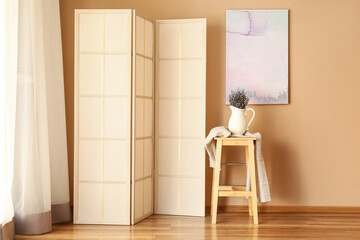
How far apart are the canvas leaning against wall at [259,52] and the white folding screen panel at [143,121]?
31.2 inches

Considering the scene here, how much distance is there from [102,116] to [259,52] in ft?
5.21

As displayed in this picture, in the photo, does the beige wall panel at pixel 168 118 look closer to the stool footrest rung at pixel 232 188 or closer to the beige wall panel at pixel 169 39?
the beige wall panel at pixel 169 39

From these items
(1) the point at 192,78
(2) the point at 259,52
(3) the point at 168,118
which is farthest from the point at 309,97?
(3) the point at 168,118

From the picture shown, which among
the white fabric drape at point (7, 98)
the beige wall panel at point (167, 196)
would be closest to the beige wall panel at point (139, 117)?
the beige wall panel at point (167, 196)

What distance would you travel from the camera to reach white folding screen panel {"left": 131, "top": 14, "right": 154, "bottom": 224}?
3531 mm

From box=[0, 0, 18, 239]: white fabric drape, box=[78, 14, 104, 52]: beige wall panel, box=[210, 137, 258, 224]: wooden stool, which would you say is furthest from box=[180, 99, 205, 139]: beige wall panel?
box=[0, 0, 18, 239]: white fabric drape

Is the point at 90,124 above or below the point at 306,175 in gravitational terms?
above

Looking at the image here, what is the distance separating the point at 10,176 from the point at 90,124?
835mm

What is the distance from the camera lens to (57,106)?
3.57 m

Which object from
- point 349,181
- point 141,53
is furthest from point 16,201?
point 349,181

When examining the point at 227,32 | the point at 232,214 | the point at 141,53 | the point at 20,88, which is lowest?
the point at 232,214

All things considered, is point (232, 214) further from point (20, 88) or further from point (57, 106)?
point (20, 88)

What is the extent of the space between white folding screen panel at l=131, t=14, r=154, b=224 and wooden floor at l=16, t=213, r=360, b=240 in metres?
0.18

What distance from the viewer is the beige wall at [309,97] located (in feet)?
13.2
